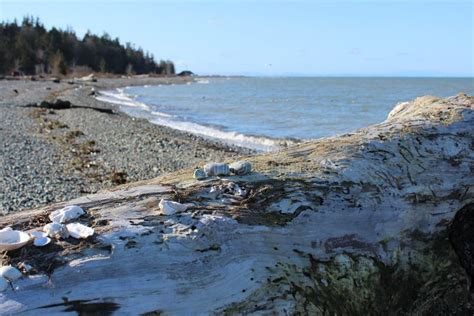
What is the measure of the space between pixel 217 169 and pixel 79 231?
1.03 metres

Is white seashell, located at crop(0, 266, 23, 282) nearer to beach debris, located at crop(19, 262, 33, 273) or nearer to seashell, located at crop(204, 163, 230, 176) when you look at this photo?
beach debris, located at crop(19, 262, 33, 273)

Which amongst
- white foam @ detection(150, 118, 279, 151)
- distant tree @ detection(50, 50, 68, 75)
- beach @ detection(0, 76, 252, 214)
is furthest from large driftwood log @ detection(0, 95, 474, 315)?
distant tree @ detection(50, 50, 68, 75)

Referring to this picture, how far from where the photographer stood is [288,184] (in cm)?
313

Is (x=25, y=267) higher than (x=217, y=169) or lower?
lower

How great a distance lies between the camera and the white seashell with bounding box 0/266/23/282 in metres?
2.14

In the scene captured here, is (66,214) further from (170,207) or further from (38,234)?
(170,207)

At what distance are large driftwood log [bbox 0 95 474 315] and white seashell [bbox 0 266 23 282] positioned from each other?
4 cm

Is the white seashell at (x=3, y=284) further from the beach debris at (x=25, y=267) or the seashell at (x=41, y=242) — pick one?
the seashell at (x=41, y=242)

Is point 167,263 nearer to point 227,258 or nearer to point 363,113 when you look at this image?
point 227,258

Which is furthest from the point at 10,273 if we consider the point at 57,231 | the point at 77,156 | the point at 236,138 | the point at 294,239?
the point at 236,138

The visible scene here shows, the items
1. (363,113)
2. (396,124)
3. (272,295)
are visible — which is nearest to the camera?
(272,295)

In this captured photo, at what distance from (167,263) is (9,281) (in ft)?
2.41

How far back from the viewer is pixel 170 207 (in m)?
2.70

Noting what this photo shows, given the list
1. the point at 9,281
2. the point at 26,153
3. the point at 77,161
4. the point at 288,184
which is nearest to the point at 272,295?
the point at 288,184
